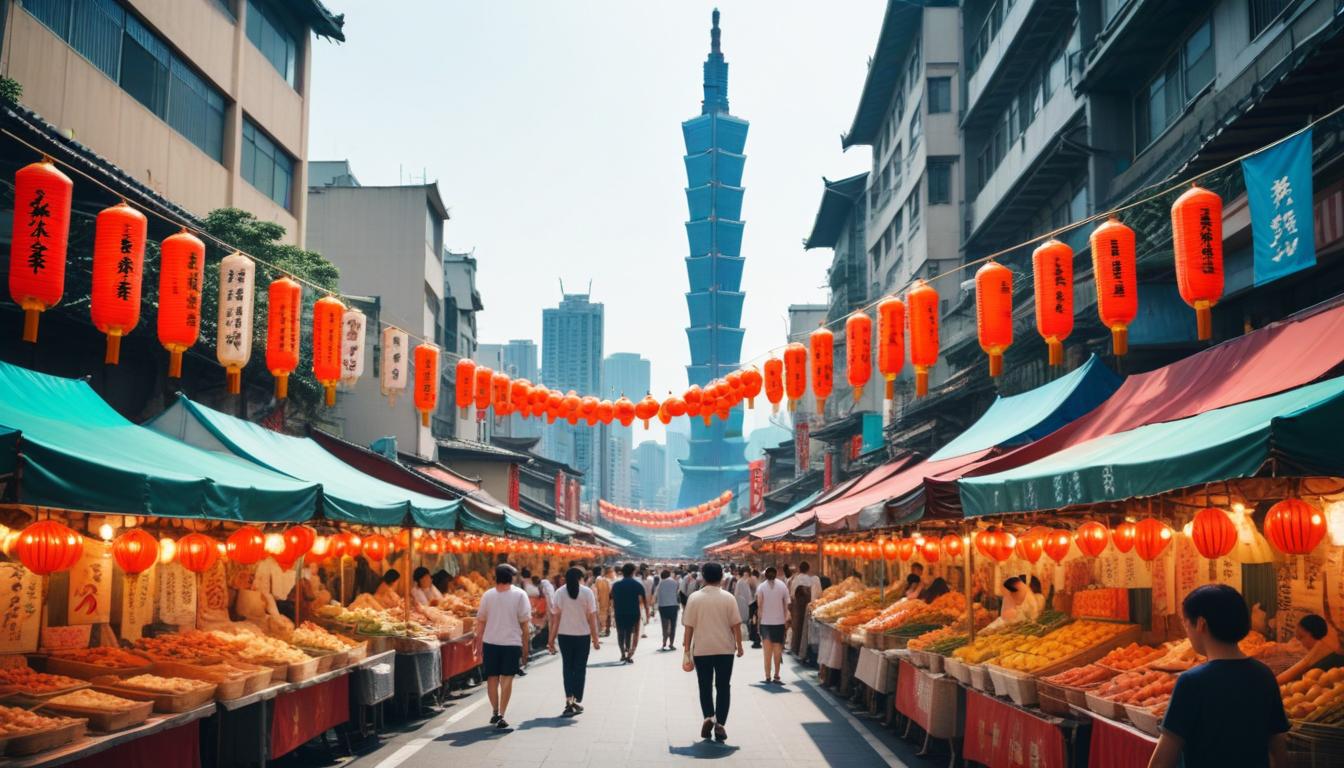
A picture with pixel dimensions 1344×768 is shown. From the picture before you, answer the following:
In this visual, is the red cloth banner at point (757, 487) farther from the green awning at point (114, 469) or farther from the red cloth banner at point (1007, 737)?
the red cloth banner at point (1007, 737)

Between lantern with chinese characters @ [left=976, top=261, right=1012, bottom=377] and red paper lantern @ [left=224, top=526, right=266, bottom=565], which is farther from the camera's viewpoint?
lantern with chinese characters @ [left=976, top=261, right=1012, bottom=377]

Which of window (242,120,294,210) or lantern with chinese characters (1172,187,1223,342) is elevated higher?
window (242,120,294,210)

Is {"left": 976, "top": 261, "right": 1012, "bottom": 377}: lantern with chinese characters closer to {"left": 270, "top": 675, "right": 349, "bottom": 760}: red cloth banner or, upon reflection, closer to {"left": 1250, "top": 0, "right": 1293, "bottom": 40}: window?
{"left": 1250, "top": 0, "right": 1293, "bottom": 40}: window

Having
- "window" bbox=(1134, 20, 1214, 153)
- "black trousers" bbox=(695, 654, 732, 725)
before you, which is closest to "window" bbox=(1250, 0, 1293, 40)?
"window" bbox=(1134, 20, 1214, 153)

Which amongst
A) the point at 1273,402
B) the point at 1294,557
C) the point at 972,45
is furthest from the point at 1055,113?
the point at 1273,402

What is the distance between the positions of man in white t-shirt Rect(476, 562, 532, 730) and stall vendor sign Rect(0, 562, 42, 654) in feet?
15.0

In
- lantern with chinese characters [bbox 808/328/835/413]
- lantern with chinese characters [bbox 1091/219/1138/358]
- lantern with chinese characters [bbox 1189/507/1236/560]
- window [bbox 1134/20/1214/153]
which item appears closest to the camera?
A: lantern with chinese characters [bbox 1189/507/1236/560]

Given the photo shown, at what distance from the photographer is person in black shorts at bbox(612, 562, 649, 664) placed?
2217cm

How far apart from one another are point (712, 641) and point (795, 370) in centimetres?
1123

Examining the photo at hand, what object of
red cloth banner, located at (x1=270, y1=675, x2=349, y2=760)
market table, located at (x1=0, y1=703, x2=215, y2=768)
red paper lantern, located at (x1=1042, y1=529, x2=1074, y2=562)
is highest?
red paper lantern, located at (x1=1042, y1=529, x2=1074, y2=562)

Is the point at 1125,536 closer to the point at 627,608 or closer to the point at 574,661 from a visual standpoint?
the point at 574,661

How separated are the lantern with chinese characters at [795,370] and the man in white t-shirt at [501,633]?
10.4 meters

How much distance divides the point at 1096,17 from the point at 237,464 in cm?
2098

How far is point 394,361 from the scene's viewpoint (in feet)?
76.7
